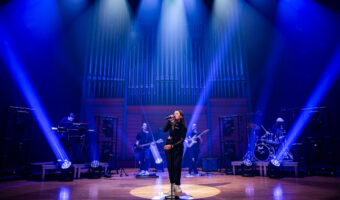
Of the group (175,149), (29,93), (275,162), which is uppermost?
(29,93)

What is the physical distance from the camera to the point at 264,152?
5969 mm

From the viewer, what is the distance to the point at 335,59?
252 inches

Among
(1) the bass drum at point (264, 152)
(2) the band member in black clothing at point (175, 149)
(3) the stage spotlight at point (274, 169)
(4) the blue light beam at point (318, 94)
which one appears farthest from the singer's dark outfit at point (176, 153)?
(4) the blue light beam at point (318, 94)

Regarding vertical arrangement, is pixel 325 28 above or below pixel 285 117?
above

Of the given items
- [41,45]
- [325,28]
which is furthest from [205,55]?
[41,45]

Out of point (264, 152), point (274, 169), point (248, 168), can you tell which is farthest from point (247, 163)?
point (274, 169)

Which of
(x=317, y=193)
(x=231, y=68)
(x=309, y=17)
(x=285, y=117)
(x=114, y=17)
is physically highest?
(x=114, y=17)

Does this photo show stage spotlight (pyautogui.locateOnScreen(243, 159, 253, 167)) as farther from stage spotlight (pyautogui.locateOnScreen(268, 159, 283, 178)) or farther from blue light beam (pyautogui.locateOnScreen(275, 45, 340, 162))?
blue light beam (pyautogui.locateOnScreen(275, 45, 340, 162))

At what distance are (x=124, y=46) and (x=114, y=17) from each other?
1.59 meters

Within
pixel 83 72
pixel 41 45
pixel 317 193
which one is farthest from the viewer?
pixel 83 72

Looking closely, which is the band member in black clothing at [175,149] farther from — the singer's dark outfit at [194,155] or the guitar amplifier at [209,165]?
the guitar amplifier at [209,165]

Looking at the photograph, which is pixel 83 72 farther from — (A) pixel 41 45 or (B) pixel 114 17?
(B) pixel 114 17

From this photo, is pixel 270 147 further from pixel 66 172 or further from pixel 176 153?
pixel 66 172

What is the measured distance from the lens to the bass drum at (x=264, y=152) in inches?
232
